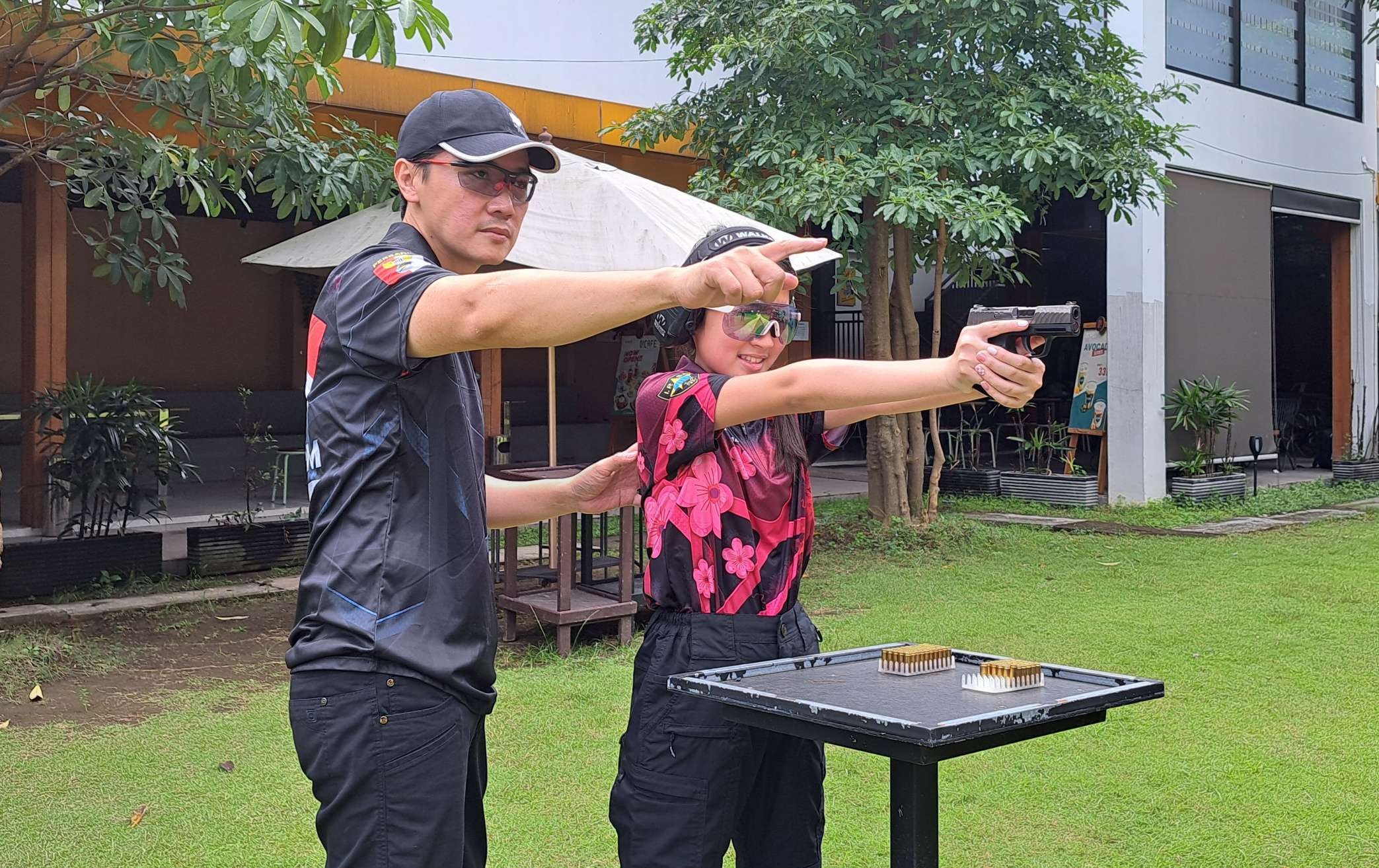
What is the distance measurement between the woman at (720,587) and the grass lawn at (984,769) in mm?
1355

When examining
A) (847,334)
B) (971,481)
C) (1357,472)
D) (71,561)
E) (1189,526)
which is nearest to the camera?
(71,561)

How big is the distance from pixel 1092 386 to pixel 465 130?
37.6 ft

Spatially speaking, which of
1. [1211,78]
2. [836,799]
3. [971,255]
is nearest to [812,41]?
[971,255]

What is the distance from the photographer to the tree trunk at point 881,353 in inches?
389

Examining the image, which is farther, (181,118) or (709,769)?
(181,118)

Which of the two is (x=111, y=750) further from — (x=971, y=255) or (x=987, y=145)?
(x=971, y=255)

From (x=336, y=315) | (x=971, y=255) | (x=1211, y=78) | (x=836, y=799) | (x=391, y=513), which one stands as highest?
(x=1211, y=78)

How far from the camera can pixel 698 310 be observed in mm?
2596

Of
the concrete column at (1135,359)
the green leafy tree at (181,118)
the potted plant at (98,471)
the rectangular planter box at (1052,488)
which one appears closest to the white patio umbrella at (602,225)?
the green leafy tree at (181,118)

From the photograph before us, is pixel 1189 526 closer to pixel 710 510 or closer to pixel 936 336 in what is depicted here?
pixel 936 336

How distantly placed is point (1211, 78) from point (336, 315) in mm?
13278

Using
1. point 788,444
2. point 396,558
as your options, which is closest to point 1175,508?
point 788,444

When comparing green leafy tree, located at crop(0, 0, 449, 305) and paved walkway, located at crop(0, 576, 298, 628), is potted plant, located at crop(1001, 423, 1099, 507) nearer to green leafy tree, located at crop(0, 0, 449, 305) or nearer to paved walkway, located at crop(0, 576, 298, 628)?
paved walkway, located at crop(0, 576, 298, 628)

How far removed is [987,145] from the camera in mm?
8766
